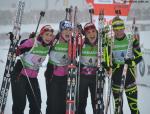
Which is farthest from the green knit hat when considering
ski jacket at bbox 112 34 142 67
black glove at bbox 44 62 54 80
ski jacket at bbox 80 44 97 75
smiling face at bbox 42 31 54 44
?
black glove at bbox 44 62 54 80

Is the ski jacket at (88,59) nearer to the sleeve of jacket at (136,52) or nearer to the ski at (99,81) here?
the ski at (99,81)

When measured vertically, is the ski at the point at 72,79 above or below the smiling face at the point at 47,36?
below

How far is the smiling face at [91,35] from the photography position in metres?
4.04

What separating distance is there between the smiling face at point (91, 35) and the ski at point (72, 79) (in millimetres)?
147

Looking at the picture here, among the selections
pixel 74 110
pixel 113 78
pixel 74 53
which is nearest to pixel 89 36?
pixel 74 53

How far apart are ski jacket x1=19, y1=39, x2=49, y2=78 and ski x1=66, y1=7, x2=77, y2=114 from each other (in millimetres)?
268

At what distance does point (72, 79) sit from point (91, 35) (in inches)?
20.3

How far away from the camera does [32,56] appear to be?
13.0 ft

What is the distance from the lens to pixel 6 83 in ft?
12.9

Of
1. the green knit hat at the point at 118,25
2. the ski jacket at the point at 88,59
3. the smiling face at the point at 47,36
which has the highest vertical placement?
the green knit hat at the point at 118,25

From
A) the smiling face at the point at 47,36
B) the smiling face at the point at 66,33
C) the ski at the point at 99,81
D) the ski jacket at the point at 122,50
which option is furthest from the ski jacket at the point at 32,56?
the ski jacket at the point at 122,50

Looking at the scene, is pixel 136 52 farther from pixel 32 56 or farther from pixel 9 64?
pixel 9 64

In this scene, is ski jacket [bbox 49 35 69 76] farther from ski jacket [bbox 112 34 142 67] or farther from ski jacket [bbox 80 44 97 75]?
ski jacket [bbox 112 34 142 67]

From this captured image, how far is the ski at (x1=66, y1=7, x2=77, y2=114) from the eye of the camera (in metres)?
3.95
